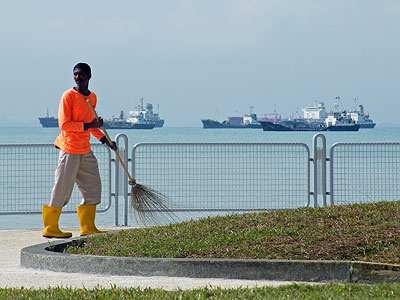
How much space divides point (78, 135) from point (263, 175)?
4.76 m

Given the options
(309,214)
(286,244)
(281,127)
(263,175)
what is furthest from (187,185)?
(281,127)

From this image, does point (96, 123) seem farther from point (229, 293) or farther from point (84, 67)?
point (229, 293)

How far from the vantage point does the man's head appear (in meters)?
9.94

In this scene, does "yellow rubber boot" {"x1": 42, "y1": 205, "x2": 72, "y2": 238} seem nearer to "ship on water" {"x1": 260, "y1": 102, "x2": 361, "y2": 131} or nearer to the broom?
the broom

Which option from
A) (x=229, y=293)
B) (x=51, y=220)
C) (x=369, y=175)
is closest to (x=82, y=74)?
(x=51, y=220)

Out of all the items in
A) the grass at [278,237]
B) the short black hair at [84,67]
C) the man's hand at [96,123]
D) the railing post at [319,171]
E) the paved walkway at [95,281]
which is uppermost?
the short black hair at [84,67]

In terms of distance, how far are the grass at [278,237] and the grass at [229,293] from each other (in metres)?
0.95

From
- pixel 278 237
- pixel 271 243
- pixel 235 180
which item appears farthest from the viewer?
pixel 235 180

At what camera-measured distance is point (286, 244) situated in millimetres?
7699

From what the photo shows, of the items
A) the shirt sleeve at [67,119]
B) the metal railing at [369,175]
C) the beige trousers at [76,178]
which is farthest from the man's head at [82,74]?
the metal railing at [369,175]

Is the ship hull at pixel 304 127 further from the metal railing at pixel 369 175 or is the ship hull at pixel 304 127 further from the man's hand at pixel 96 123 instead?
the man's hand at pixel 96 123

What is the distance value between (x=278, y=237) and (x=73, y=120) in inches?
136

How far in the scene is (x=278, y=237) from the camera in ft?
26.0

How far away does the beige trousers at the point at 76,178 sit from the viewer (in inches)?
389
